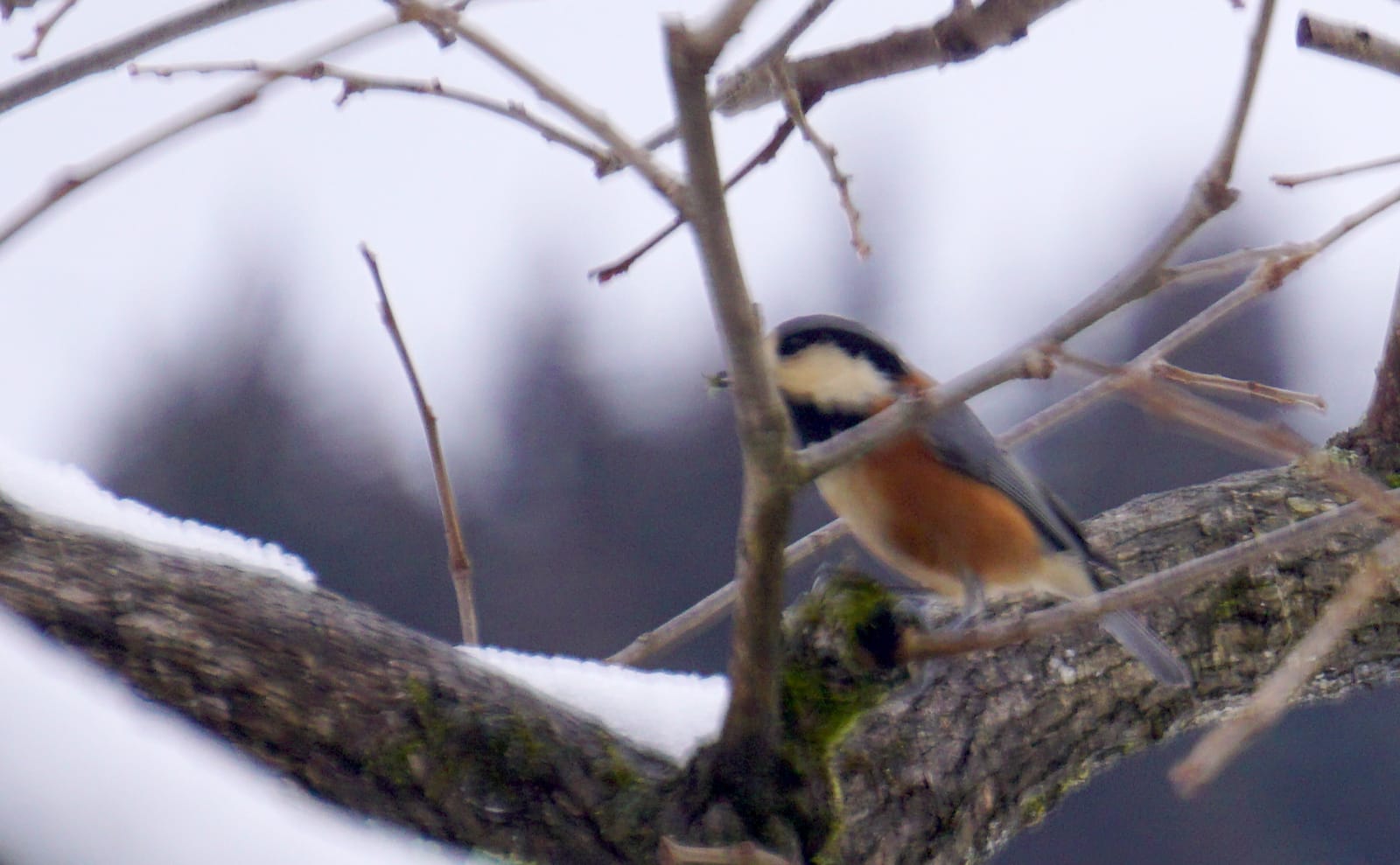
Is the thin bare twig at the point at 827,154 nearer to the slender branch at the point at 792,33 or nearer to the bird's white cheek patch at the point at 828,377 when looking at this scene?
the slender branch at the point at 792,33

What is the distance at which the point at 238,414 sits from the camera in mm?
12922

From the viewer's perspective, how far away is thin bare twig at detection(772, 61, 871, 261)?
64.3 inches

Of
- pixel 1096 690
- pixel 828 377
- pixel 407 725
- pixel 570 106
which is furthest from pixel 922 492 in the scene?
pixel 570 106

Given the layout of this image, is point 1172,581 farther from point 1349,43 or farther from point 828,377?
point 828,377

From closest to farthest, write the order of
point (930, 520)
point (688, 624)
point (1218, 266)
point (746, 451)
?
point (1218, 266)
point (746, 451)
point (688, 624)
point (930, 520)

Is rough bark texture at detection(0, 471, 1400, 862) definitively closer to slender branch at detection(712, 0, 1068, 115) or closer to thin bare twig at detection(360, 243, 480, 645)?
thin bare twig at detection(360, 243, 480, 645)

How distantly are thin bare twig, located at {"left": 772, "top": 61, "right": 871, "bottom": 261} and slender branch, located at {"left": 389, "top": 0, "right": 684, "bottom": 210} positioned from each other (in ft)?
1.97

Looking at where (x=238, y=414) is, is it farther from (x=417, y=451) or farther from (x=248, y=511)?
(x=417, y=451)

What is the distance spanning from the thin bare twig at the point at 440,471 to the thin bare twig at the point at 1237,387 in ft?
3.24

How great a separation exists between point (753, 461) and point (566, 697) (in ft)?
2.78

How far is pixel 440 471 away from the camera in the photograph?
188 centimetres

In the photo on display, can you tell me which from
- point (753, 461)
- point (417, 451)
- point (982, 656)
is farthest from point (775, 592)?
point (417, 451)

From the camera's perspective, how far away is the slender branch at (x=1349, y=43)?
141 centimetres

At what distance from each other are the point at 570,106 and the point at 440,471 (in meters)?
0.95
